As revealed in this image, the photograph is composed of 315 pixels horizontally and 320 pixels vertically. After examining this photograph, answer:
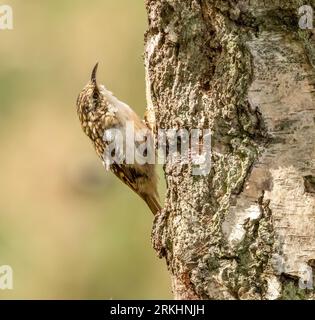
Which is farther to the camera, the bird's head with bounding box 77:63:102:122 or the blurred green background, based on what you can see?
the blurred green background

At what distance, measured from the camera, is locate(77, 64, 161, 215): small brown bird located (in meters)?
5.30

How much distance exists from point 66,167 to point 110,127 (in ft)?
7.66

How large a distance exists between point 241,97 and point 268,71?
0.14 meters

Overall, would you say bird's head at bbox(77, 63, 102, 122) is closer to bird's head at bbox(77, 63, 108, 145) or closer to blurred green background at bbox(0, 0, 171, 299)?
bird's head at bbox(77, 63, 108, 145)

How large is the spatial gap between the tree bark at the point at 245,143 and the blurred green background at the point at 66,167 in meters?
2.73

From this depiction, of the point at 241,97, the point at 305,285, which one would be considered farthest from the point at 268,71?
the point at 305,285

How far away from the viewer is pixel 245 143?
393 centimetres

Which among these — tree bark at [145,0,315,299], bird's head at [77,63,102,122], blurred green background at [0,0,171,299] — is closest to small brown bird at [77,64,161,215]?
bird's head at [77,63,102,122]

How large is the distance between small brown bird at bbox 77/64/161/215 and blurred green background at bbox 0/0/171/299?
4.79ft

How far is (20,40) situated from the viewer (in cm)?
792

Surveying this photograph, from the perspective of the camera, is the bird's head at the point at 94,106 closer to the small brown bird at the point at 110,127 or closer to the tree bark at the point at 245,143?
the small brown bird at the point at 110,127

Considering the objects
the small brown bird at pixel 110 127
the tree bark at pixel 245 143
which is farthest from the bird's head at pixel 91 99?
the tree bark at pixel 245 143

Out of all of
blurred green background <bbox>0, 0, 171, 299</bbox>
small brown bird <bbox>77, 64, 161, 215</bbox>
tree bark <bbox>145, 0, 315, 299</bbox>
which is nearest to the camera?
tree bark <bbox>145, 0, 315, 299</bbox>
